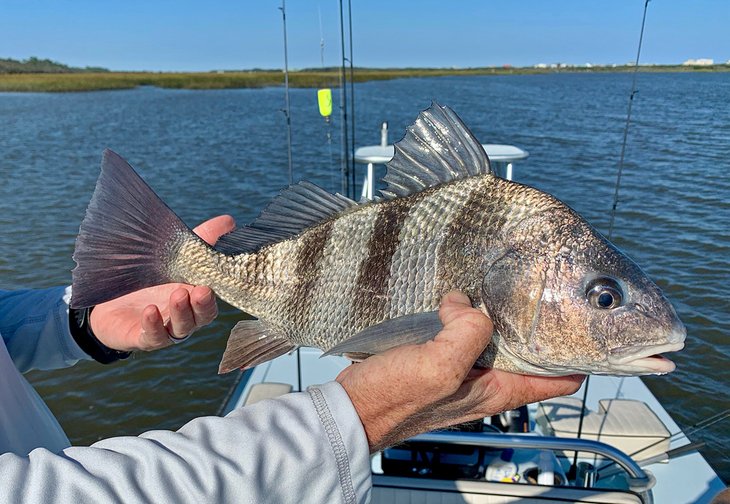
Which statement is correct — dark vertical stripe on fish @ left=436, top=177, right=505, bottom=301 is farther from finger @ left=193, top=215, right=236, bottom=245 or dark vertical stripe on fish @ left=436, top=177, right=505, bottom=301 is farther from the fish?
finger @ left=193, top=215, right=236, bottom=245

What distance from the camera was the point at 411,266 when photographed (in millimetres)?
1559

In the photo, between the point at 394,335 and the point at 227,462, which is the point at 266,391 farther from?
the point at 227,462

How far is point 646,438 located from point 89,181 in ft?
45.2

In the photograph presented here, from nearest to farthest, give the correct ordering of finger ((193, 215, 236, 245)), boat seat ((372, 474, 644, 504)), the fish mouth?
the fish mouth, finger ((193, 215, 236, 245)), boat seat ((372, 474, 644, 504))

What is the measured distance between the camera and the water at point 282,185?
6.55 metres

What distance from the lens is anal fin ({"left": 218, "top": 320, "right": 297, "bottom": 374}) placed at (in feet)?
5.88

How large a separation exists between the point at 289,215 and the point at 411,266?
514 millimetres

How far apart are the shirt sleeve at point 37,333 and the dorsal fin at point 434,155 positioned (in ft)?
4.17

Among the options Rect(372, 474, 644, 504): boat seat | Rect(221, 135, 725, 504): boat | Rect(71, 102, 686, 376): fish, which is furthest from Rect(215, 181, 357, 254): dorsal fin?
Rect(372, 474, 644, 504): boat seat

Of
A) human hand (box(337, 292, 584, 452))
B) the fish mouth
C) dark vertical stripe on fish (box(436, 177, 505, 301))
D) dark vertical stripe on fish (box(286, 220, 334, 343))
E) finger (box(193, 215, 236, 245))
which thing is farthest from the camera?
finger (box(193, 215, 236, 245))

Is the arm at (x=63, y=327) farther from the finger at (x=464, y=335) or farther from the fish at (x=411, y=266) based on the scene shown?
the finger at (x=464, y=335)

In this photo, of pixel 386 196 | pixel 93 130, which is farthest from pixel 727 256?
pixel 93 130

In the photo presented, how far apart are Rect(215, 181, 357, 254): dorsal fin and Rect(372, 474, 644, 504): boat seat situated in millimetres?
1283

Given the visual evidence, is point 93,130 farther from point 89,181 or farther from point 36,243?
point 36,243
